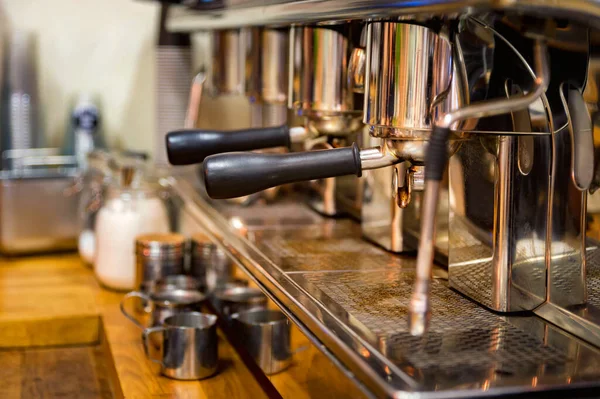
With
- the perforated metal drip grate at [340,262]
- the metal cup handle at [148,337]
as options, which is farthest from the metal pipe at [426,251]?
the metal cup handle at [148,337]

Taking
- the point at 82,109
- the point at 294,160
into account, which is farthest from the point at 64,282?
the point at 294,160

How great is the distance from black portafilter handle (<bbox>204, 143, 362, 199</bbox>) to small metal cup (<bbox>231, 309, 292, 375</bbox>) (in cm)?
18

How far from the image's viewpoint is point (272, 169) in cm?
78

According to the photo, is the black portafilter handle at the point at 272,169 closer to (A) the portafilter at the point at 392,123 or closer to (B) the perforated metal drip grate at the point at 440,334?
(A) the portafilter at the point at 392,123

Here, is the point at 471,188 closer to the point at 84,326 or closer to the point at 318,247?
the point at 318,247

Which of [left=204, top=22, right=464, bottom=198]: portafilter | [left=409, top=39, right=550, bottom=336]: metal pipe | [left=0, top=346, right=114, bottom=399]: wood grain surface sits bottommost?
[left=0, top=346, right=114, bottom=399]: wood grain surface

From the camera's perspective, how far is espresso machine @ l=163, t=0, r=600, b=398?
26.3 inches

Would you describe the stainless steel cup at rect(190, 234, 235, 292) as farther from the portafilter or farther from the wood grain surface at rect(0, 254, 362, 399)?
the portafilter

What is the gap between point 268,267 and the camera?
40.3 inches

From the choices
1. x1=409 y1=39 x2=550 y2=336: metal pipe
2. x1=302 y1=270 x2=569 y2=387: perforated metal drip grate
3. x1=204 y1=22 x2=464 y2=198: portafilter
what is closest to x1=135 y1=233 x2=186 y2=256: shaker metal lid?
x1=302 y1=270 x2=569 y2=387: perforated metal drip grate

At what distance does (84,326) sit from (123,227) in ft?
0.63

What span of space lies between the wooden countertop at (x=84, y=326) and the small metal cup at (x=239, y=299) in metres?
0.06

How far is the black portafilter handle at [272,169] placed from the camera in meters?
0.78

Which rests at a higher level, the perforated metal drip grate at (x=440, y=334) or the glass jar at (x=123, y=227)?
the perforated metal drip grate at (x=440, y=334)
